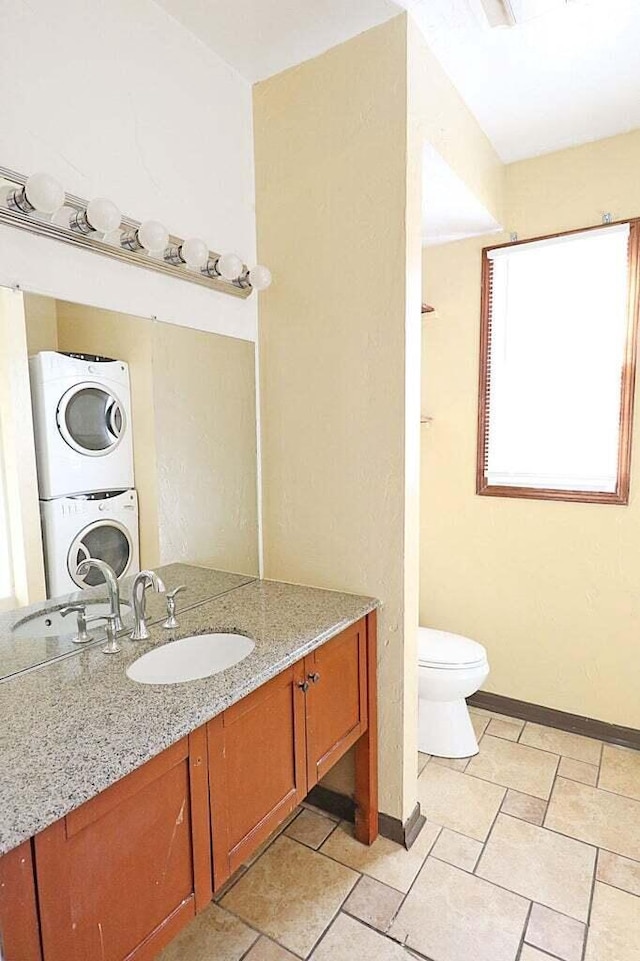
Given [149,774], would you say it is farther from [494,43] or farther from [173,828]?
[494,43]

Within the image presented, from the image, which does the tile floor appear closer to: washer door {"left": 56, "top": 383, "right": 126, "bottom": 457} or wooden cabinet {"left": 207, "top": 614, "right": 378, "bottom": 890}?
wooden cabinet {"left": 207, "top": 614, "right": 378, "bottom": 890}

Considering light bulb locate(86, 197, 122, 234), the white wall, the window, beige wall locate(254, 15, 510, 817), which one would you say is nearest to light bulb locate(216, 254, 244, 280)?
the white wall

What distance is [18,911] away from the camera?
30.3 inches

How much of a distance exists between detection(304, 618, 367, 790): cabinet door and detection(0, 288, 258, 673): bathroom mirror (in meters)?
0.51

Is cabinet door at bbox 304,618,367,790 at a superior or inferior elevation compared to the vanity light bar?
inferior

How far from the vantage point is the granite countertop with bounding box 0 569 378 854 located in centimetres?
81

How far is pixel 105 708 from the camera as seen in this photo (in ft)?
3.43

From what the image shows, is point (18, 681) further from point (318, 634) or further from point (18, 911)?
point (318, 634)

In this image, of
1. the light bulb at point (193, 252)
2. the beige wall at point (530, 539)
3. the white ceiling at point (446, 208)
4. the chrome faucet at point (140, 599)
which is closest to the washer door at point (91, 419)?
the chrome faucet at point (140, 599)

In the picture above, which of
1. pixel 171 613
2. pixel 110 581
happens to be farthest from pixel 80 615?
pixel 171 613

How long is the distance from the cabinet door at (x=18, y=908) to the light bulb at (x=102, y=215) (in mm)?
1230

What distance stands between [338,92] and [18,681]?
1.89 m

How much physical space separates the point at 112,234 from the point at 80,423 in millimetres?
502

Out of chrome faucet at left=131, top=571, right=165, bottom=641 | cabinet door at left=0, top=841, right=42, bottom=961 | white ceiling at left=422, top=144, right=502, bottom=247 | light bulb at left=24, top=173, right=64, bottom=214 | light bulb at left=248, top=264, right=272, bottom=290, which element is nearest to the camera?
cabinet door at left=0, top=841, right=42, bottom=961
